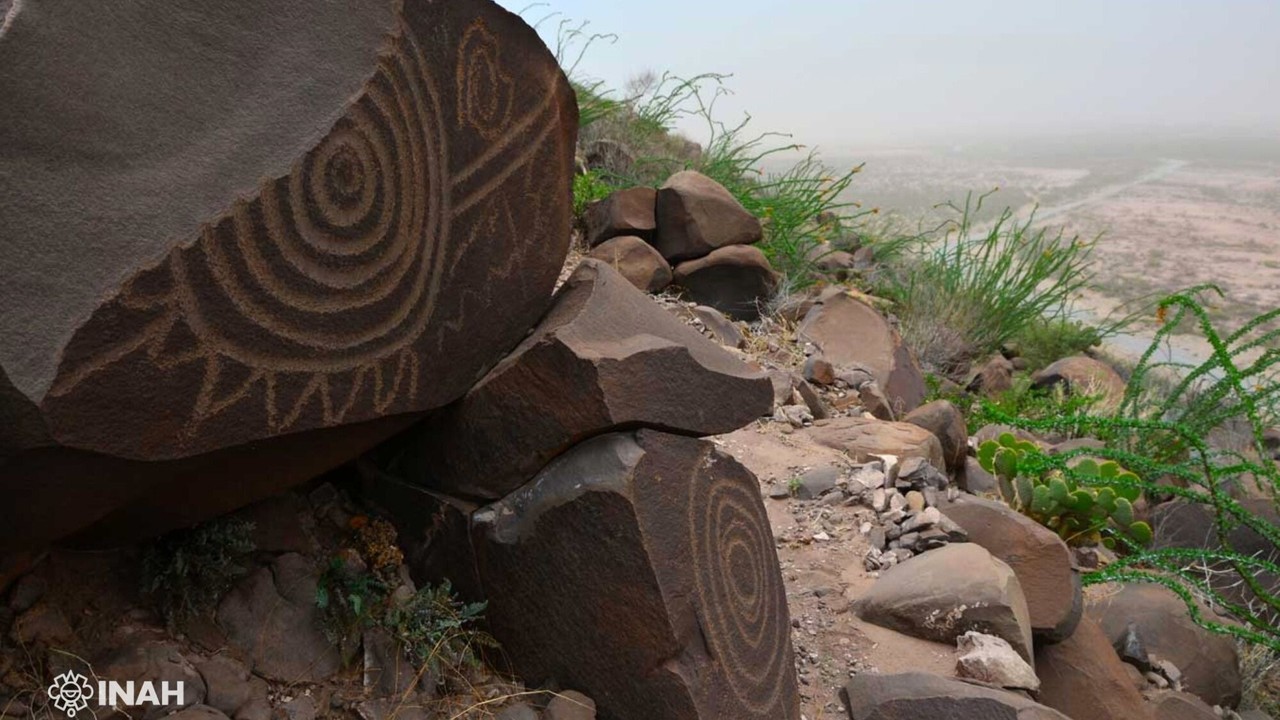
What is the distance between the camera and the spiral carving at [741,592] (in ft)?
7.77

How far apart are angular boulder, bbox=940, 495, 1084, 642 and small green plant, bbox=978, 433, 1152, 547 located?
2.21 feet

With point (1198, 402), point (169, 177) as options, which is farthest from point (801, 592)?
point (1198, 402)

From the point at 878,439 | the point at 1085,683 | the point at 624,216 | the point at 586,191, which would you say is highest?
the point at 586,191

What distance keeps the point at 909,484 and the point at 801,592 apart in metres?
0.66

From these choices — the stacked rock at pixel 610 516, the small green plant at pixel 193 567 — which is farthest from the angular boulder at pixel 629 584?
the small green plant at pixel 193 567

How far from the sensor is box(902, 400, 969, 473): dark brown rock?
14.4 feet

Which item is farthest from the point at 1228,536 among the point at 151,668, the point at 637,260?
the point at 151,668

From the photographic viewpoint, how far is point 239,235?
69.7 inches

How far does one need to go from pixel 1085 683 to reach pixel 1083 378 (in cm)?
376

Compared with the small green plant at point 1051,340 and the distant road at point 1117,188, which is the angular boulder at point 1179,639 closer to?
the small green plant at point 1051,340

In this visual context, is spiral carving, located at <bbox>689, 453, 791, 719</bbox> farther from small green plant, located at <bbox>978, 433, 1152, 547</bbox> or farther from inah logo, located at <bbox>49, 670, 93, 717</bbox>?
small green plant, located at <bbox>978, 433, 1152, 547</bbox>

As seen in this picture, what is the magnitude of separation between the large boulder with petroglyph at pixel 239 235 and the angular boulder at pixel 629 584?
1.12ft

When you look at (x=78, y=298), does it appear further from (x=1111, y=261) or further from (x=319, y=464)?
(x=1111, y=261)

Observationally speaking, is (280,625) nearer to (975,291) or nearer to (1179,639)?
(1179,639)
